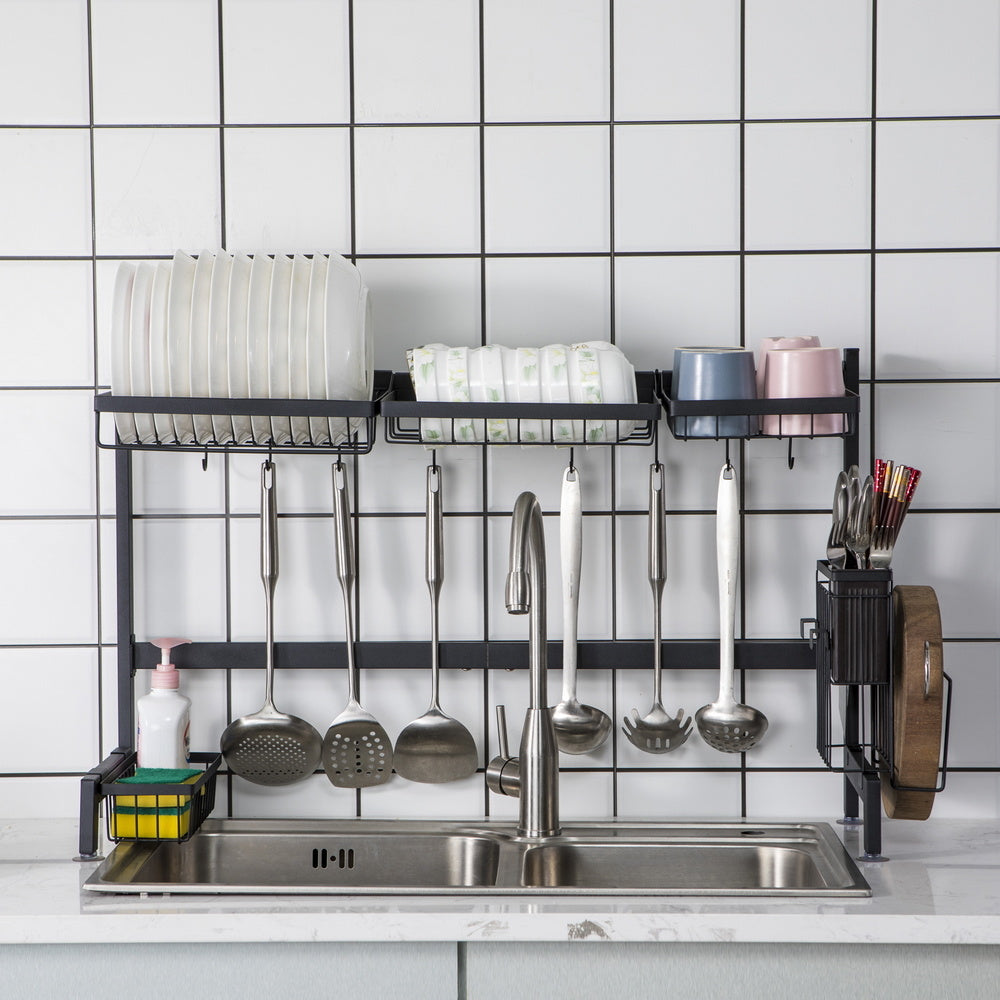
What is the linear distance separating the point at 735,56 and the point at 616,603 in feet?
2.51

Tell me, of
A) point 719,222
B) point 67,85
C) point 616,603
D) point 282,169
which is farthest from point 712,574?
point 67,85

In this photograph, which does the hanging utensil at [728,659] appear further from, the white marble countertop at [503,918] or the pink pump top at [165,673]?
the pink pump top at [165,673]

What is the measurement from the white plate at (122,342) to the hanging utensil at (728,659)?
764mm

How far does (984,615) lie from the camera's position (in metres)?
1.41

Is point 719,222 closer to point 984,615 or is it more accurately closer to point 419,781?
point 984,615

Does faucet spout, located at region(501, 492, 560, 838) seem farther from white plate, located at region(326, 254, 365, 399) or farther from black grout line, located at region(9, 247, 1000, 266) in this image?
black grout line, located at region(9, 247, 1000, 266)

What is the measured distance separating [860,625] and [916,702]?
0.37 feet

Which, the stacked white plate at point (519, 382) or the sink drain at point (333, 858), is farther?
the sink drain at point (333, 858)

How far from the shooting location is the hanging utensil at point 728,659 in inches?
52.8

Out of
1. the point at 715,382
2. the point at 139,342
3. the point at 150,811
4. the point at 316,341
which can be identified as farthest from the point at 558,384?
the point at 150,811

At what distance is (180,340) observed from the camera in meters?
1.24

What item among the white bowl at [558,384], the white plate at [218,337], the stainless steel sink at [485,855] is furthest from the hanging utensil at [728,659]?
the white plate at [218,337]

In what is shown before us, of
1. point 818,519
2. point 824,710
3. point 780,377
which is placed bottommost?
point 824,710

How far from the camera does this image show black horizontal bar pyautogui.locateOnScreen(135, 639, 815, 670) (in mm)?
1379
